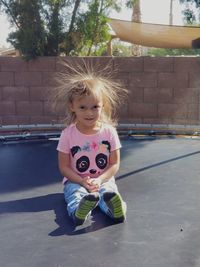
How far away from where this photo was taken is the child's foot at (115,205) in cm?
147

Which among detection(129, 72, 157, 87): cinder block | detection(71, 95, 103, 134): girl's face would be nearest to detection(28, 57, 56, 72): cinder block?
detection(129, 72, 157, 87): cinder block

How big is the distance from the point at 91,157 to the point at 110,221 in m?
0.34

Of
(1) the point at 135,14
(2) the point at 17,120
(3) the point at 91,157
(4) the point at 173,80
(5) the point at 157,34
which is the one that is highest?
(1) the point at 135,14

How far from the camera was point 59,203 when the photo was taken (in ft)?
5.87

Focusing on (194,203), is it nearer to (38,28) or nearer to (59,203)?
(59,203)

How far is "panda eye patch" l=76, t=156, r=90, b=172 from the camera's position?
1.77 metres

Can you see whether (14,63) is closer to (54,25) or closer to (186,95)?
(54,25)

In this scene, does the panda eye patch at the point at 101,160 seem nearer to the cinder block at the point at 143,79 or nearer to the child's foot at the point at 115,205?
the child's foot at the point at 115,205

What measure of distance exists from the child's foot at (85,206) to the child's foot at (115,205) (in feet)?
0.15

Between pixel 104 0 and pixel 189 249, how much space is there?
11.9 ft

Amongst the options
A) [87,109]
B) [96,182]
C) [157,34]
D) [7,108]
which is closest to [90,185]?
[96,182]

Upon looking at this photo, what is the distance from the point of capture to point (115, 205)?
58.8 inches

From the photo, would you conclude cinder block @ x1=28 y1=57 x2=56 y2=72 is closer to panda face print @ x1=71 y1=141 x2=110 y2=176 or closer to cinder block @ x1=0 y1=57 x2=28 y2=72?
cinder block @ x1=0 y1=57 x2=28 y2=72

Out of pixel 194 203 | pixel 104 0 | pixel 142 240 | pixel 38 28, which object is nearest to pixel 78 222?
pixel 142 240
